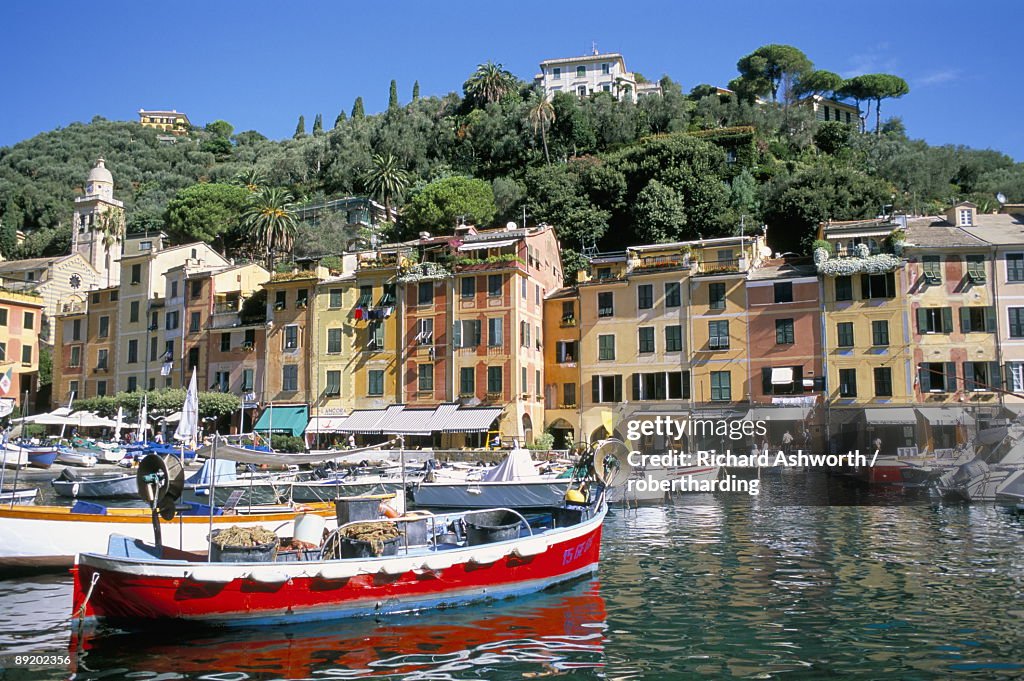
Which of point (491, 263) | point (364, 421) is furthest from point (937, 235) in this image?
point (364, 421)

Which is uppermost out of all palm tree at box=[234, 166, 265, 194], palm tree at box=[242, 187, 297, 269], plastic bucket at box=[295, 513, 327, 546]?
palm tree at box=[234, 166, 265, 194]

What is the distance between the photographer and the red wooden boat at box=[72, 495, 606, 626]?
607 inches

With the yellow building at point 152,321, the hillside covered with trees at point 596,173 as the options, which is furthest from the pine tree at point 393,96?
the yellow building at point 152,321

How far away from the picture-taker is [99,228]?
9344cm

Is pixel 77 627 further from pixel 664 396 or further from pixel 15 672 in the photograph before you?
pixel 664 396

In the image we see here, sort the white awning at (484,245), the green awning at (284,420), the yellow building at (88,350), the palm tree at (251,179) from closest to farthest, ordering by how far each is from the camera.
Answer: the white awning at (484,245), the green awning at (284,420), the yellow building at (88,350), the palm tree at (251,179)

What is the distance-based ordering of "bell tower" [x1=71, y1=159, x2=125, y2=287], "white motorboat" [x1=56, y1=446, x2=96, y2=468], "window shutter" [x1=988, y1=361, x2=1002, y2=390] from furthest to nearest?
"bell tower" [x1=71, y1=159, x2=125, y2=287] < "white motorboat" [x1=56, y1=446, x2=96, y2=468] < "window shutter" [x1=988, y1=361, x2=1002, y2=390]

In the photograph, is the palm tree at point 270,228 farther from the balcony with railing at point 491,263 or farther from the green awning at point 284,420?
the balcony with railing at point 491,263

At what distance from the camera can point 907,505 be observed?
116ft

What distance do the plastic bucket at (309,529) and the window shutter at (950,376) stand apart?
134 ft

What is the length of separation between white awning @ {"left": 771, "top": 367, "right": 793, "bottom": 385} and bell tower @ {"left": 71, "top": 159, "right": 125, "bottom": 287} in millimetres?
70795

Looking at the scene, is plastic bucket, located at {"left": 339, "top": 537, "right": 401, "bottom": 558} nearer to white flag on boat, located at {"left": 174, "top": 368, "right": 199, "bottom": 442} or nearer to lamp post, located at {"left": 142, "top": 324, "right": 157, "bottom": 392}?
white flag on boat, located at {"left": 174, "top": 368, "right": 199, "bottom": 442}

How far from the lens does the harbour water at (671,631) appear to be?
540 inches

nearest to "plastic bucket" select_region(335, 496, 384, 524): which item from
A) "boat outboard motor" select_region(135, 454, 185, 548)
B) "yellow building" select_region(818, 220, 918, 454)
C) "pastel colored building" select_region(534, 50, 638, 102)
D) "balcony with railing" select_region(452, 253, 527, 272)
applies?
"boat outboard motor" select_region(135, 454, 185, 548)
